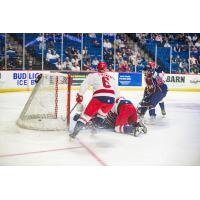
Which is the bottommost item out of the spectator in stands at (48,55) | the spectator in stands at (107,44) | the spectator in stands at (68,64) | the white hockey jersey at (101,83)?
the white hockey jersey at (101,83)

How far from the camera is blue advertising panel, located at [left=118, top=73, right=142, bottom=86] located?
397cm

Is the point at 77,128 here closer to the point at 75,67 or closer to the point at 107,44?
the point at 75,67

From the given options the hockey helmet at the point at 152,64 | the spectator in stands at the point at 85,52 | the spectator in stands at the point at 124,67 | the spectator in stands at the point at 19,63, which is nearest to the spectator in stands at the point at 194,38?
the hockey helmet at the point at 152,64

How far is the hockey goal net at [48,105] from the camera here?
3.97 m

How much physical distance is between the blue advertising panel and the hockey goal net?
460mm

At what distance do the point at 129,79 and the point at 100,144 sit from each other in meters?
0.65

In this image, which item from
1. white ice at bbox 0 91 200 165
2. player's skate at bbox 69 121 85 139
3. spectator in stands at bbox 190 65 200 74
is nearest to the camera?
white ice at bbox 0 91 200 165

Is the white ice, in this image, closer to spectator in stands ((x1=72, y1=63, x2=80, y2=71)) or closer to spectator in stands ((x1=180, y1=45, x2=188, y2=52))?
spectator in stands ((x1=72, y1=63, x2=80, y2=71))

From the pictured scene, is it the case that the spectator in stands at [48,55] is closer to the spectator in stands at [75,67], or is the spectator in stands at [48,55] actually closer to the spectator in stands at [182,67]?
the spectator in stands at [75,67]

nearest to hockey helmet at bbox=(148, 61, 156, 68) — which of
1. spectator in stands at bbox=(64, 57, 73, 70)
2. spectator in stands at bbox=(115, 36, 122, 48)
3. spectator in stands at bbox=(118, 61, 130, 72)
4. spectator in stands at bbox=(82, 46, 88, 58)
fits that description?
spectator in stands at bbox=(118, 61, 130, 72)

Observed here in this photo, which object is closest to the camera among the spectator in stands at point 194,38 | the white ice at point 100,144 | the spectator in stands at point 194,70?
the white ice at point 100,144

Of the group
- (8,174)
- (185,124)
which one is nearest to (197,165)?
(185,124)

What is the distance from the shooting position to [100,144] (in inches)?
149

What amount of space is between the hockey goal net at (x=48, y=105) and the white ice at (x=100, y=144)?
0.08 meters
